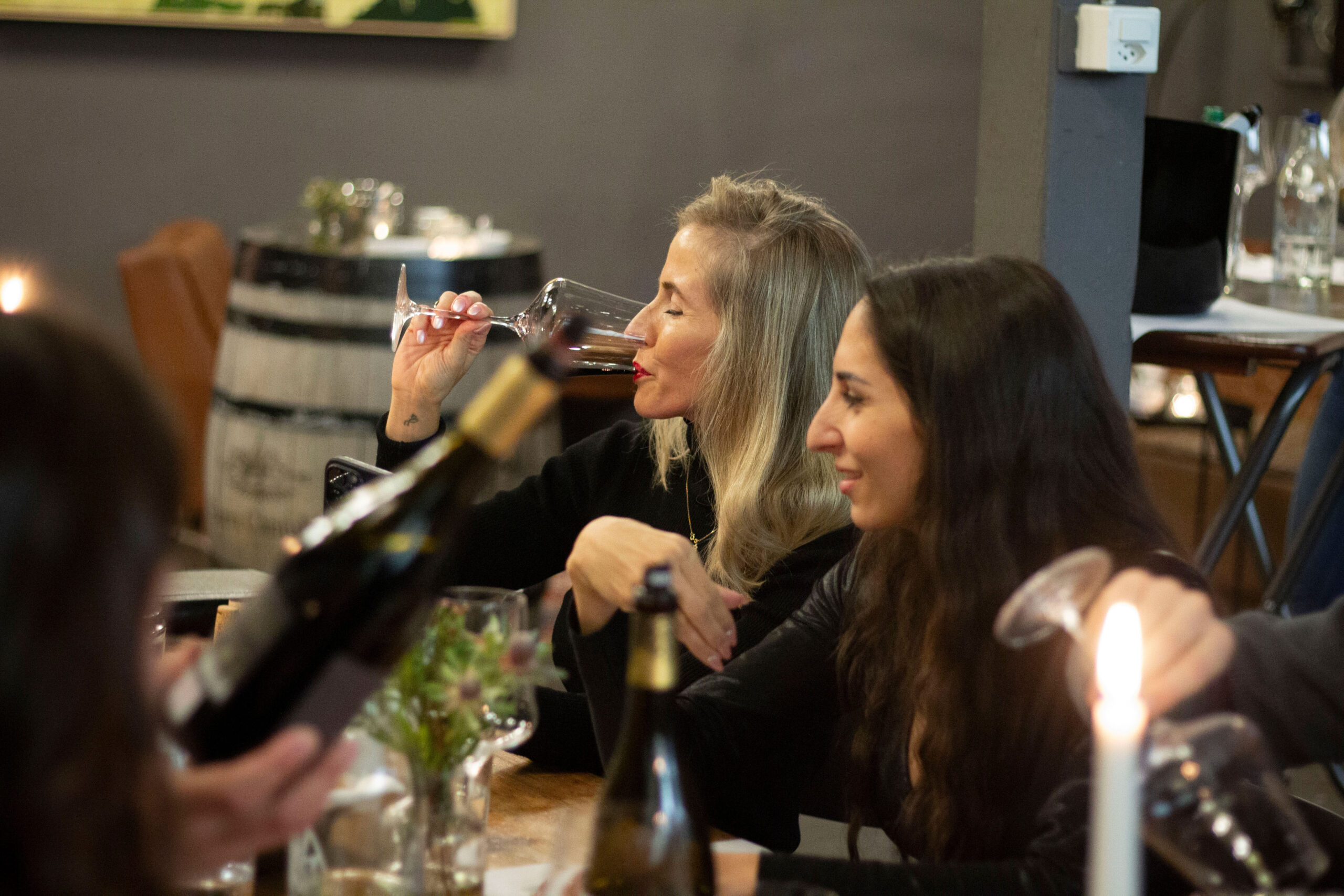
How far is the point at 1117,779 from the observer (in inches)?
20.9

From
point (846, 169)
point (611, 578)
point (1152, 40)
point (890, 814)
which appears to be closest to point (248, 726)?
point (611, 578)

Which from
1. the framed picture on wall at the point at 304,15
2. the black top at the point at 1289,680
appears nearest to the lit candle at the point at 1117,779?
the black top at the point at 1289,680

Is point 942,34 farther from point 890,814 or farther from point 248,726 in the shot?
point 248,726

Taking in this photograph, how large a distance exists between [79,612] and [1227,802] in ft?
1.46

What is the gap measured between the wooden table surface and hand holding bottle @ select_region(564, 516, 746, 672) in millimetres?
130

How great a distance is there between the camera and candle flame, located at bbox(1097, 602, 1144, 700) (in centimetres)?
55

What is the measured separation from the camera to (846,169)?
177 inches

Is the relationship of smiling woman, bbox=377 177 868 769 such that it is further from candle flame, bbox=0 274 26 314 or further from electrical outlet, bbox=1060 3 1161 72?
candle flame, bbox=0 274 26 314

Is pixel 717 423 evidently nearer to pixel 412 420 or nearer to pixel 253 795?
pixel 412 420

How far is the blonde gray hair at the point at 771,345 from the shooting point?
164 cm

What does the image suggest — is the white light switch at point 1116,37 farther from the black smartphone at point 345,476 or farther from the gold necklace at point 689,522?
the black smartphone at point 345,476

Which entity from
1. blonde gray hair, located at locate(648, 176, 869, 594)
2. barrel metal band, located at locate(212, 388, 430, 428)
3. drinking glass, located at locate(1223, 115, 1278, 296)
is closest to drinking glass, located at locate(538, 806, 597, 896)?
blonde gray hair, located at locate(648, 176, 869, 594)

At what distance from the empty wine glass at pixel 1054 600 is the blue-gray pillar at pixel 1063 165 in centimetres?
159

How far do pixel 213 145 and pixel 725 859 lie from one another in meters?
3.55
